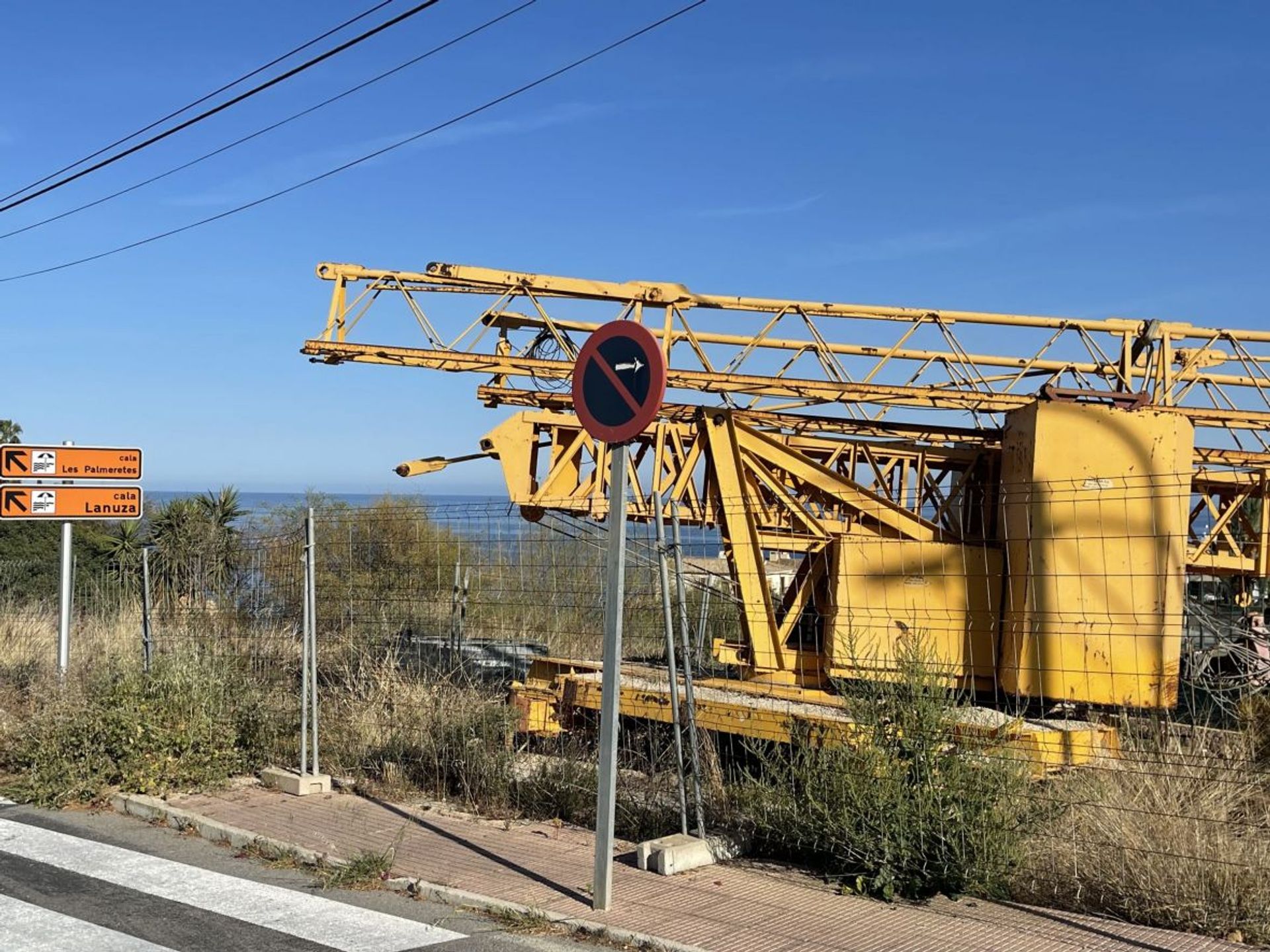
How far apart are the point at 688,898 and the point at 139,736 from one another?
5.09 meters

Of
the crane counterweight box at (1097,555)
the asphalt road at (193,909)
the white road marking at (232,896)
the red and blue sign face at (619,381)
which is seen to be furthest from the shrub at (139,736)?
the crane counterweight box at (1097,555)

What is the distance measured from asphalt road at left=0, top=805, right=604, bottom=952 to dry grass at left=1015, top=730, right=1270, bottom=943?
266 cm

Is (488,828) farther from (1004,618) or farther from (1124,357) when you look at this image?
(1124,357)

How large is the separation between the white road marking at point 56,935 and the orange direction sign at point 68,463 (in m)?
6.21

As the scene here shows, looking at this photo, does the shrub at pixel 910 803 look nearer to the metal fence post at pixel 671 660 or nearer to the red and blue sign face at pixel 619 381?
the metal fence post at pixel 671 660

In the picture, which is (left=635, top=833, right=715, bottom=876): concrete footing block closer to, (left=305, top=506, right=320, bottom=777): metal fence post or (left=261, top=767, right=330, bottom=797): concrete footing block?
(left=261, top=767, right=330, bottom=797): concrete footing block

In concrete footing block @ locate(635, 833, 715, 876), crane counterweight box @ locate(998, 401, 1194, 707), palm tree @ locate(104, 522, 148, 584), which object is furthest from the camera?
palm tree @ locate(104, 522, 148, 584)

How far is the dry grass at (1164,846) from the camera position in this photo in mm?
5941

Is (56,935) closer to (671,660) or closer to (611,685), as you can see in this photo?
(611,685)

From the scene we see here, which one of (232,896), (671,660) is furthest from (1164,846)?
(232,896)

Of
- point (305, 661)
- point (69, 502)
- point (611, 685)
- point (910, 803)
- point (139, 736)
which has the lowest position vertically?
point (139, 736)

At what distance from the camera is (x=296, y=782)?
9406 mm

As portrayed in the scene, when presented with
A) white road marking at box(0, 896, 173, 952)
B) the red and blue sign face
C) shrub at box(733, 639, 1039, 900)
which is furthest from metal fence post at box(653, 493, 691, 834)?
white road marking at box(0, 896, 173, 952)

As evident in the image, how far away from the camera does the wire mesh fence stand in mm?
6613
